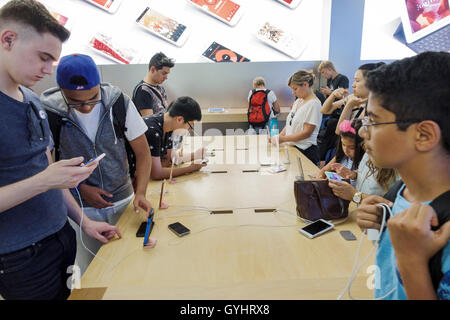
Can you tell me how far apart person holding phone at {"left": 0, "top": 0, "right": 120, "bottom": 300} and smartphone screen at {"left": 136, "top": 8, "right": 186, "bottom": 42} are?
4.46 m

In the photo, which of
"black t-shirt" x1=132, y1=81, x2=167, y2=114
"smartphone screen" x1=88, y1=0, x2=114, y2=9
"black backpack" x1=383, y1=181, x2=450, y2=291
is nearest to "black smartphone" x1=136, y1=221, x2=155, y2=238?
"black backpack" x1=383, y1=181, x2=450, y2=291

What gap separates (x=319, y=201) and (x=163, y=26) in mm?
4876

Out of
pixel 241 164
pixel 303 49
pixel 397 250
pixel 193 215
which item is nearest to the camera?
pixel 397 250

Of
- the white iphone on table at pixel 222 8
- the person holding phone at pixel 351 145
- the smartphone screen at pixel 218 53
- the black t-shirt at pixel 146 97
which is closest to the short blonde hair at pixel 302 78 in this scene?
the person holding phone at pixel 351 145

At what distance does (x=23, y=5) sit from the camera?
3.12ft

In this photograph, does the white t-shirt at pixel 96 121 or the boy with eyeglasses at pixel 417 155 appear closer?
the boy with eyeglasses at pixel 417 155

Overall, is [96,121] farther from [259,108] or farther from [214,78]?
[214,78]

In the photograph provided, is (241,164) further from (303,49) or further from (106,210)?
(303,49)

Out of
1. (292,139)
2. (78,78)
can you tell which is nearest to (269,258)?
(78,78)

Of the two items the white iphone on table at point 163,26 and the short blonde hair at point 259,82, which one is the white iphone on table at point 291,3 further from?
the white iphone on table at point 163,26

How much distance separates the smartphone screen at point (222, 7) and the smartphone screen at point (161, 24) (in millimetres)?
562

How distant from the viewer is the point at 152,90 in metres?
3.09

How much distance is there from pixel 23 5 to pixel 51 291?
1041 mm

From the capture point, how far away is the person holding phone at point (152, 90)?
3020 millimetres
